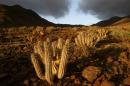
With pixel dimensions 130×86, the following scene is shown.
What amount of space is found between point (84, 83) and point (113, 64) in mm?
1964

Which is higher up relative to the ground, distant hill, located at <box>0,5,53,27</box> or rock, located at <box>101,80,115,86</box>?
rock, located at <box>101,80,115,86</box>

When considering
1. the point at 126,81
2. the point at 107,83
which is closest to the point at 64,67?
the point at 107,83

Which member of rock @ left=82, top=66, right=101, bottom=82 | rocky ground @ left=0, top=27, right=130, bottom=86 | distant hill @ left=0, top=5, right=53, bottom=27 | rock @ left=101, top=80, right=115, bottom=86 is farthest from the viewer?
distant hill @ left=0, top=5, right=53, bottom=27

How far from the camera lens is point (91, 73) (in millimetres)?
9898

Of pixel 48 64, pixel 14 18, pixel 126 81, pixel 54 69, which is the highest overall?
pixel 48 64

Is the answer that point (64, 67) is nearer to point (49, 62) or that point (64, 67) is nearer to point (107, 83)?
point (49, 62)

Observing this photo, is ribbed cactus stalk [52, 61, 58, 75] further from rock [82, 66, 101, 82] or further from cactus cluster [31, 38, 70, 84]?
rock [82, 66, 101, 82]

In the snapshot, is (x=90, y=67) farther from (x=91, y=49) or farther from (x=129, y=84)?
(x=91, y=49)

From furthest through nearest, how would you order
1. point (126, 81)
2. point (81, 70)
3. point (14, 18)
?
point (14, 18) → point (81, 70) → point (126, 81)

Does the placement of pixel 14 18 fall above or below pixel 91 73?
below

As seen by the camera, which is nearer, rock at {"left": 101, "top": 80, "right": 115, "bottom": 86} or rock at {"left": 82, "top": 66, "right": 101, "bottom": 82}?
rock at {"left": 101, "top": 80, "right": 115, "bottom": 86}

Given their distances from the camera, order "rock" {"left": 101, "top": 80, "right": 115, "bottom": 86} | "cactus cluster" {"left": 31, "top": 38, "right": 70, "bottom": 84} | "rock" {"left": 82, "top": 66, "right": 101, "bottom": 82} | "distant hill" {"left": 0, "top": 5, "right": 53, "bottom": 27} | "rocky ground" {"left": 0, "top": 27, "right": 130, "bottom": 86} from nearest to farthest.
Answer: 1. "rock" {"left": 101, "top": 80, "right": 115, "bottom": 86}
2. "cactus cluster" {"left": 31, "top": 38, "right": 70, "bottom": 84}
3. "rocky ground" {"left": 0, "top": 27, "right": 130, "bottom": 86}
4. "rock" {"left": 82, "top": 66, "right": 101, "bottom": 82}
5. "distant hill" {"left": 0, "top": 5, "right": 53, "bottom": 27}

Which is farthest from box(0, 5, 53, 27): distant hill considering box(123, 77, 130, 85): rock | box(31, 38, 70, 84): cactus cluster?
box(123, 77, 130, 85): rock

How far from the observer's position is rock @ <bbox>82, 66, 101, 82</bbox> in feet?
32.1
